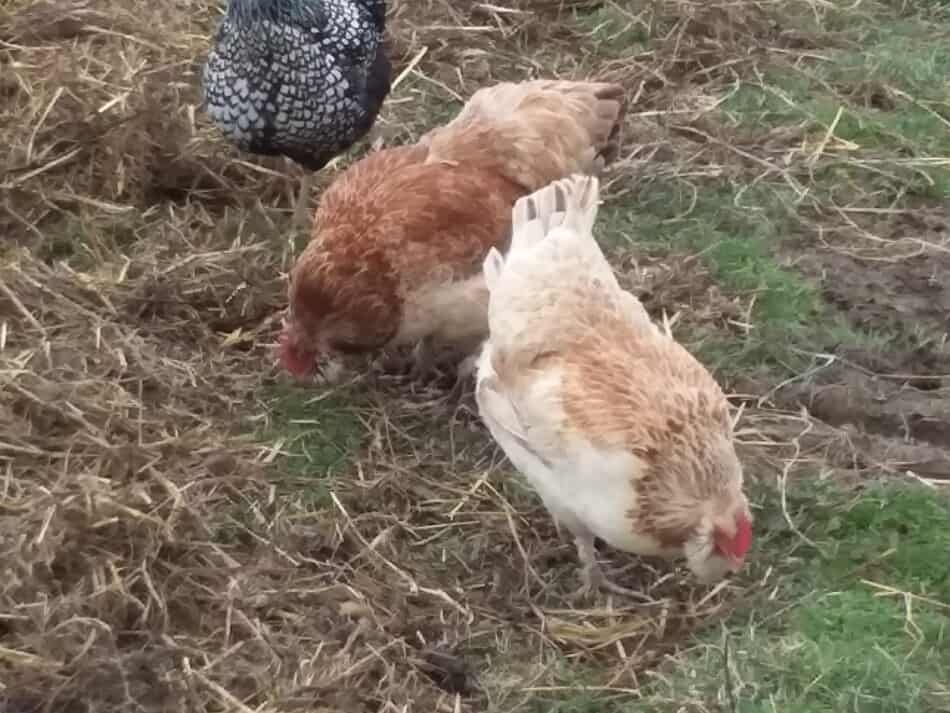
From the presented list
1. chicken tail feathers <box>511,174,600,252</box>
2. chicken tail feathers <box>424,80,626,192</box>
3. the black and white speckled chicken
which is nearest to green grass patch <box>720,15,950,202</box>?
chicken tail feathers <box>424,80,626,192</box>

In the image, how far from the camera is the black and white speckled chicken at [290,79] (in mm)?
4480

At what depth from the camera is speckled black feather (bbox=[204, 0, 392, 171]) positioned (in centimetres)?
448

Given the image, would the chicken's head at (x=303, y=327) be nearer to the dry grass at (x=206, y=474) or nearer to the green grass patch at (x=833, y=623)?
the dry grass at (x=206, y=474)

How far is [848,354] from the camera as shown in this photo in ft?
14.0

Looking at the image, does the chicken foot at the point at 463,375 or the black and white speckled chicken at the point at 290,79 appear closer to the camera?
the chicken foot at the point at 463,375

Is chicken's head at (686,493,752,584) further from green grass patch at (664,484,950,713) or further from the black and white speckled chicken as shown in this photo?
the black and white speckled chicken

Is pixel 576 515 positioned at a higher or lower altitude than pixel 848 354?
higher

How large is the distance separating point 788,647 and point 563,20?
12.3 ft

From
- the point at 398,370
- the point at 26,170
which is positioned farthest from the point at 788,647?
the point at 26,170

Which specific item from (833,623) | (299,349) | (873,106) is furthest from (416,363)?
(873,106)

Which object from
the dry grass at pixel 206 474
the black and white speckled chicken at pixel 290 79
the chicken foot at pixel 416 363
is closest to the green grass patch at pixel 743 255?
the dry grass at pixel 206 474

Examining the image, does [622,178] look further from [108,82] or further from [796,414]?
[108,82]

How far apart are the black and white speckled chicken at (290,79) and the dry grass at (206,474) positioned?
0.39 m

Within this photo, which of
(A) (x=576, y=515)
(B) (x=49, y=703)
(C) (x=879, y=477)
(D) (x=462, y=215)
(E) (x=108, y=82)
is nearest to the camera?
(B) (x=49, y=703)
